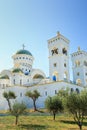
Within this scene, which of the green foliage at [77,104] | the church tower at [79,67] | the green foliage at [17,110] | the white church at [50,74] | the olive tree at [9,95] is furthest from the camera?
the church tower at [79,67]

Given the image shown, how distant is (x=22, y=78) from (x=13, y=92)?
1012 centimetres

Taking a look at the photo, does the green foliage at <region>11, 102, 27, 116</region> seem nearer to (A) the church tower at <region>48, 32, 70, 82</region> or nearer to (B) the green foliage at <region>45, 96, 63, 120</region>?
(B) the green foliage at <region>45, 96, 63, 120</region>

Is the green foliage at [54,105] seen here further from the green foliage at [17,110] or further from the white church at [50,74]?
the white church at [50,74]

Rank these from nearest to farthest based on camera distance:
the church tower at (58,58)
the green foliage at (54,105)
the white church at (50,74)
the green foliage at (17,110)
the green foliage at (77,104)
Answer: the green foliage at (77,104) < the green foliage at (17,110) < the green foliage at (54,105) < the white church at (50,74) < the church tower at (58,58)

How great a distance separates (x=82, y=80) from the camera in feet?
252

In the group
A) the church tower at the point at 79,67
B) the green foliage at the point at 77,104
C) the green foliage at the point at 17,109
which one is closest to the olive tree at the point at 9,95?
the green foliage at the point at 17,109

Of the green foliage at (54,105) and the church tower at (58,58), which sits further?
the church tower at (58,58)

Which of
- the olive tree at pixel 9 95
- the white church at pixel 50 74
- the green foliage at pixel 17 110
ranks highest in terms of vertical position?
the white church at pixel 50 74

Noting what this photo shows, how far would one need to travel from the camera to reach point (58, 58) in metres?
68.2

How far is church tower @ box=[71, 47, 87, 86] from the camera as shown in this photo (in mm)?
77250

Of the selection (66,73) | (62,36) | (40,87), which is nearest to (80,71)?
(66,73)

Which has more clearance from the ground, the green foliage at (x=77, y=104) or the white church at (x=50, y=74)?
the white church at (x=50, y=74)

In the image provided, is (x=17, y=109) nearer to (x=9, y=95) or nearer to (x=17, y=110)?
(x=17, y=110)

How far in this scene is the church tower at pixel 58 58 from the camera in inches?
2655
